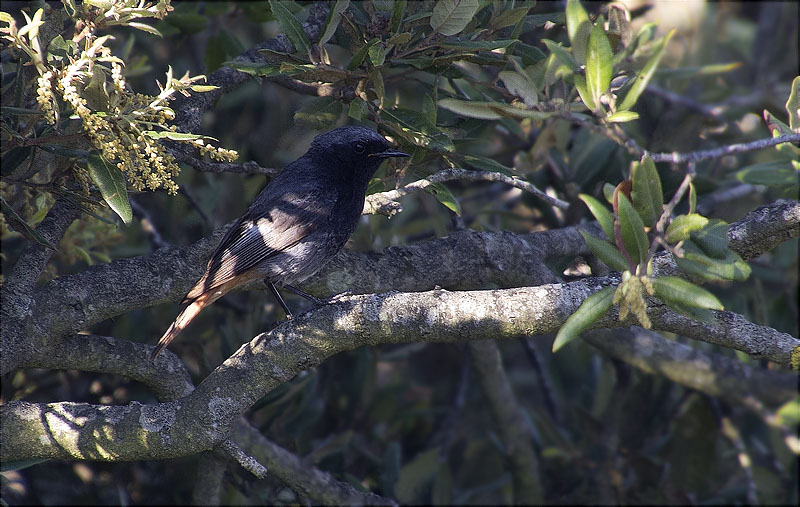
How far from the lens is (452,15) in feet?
10.1

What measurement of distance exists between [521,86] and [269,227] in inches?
63.2

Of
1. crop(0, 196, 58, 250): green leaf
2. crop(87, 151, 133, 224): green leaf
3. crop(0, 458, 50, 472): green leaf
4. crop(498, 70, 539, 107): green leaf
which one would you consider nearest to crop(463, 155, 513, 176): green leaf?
crop(498, 70, 539, 107): green leaf

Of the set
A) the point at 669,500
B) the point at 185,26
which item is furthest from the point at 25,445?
the point at 669,500

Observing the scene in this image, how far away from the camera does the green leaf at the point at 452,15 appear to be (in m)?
3.03

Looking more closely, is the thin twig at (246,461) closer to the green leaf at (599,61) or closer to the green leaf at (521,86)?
the green leaf at (521,86)

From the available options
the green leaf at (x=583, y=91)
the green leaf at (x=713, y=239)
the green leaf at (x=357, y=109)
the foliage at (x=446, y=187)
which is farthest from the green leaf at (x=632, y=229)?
the green leaf at (x=357, y=109)

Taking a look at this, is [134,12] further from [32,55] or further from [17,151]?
[17,151]

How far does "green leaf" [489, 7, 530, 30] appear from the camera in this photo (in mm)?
3188

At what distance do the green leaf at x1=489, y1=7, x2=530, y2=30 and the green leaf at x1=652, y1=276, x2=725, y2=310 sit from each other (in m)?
1.37

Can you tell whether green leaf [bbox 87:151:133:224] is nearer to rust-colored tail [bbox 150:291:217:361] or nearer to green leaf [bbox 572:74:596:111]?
rust-colored tail [bbox 150:291:217:361]

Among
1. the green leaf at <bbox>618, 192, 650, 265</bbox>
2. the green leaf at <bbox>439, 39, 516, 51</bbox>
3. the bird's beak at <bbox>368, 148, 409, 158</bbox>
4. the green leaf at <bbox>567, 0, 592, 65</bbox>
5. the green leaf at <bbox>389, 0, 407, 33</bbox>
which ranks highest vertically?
the green leaf at <bbox>567, 0, 592, 65</bbox>

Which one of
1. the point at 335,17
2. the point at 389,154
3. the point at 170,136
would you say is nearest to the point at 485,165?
the point at 389,154

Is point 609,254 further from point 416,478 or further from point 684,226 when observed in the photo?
point 416,478

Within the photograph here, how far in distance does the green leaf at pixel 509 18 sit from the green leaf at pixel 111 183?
169 centimetres
